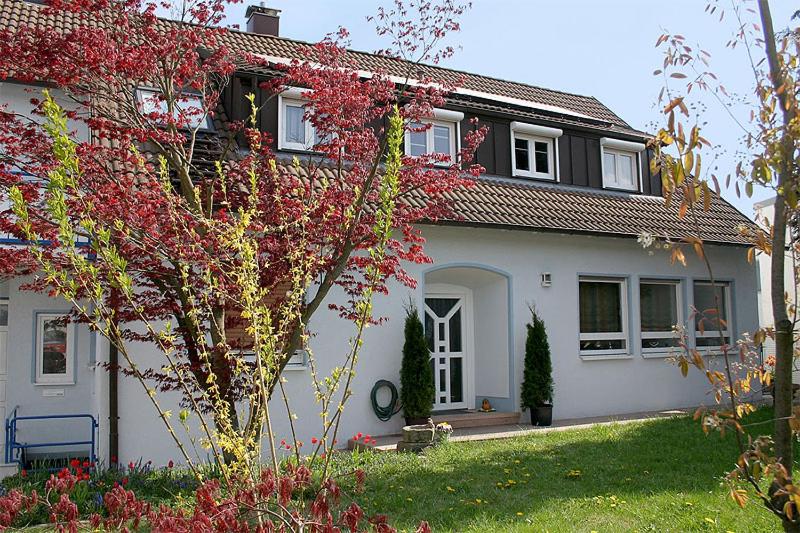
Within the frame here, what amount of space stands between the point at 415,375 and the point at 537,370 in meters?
2.58

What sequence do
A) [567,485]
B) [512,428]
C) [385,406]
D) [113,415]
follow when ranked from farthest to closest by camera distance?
[512,428] → [385,406] → [113,415] → [567,485]

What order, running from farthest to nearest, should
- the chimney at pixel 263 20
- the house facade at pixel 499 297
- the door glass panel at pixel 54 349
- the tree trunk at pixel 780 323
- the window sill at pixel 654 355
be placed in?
the chimney at pixel 263 20 → the window sill at pixel 654 355 → the door glass panel at pixel 54 349 → the house facade at pixel 499 297 → the tree trunk at pixel 780 323

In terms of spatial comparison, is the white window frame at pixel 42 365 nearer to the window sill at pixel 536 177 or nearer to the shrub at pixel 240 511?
the window sill at pixel 536 177

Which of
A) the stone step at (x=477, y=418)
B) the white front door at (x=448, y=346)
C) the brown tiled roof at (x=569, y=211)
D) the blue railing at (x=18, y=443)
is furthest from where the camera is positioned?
the white front door at (x=448, y=346)

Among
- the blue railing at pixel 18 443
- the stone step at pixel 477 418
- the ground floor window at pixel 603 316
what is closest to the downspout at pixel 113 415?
the blue railing at pixel 18 443

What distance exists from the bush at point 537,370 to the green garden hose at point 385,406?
2.56 m

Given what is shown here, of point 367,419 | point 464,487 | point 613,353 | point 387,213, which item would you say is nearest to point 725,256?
point 613,353

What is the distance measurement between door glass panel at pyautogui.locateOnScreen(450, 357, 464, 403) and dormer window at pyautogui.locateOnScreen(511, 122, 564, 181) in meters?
4.26

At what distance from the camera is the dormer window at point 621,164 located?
58.0 ft

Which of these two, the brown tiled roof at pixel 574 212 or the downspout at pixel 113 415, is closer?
the downspout at pixel 113 415

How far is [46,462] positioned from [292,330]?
18.1ft

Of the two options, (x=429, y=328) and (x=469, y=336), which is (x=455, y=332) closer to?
(x=469, y=336)

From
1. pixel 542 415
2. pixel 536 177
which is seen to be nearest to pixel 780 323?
pixel 542 415

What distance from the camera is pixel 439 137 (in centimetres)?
1545
